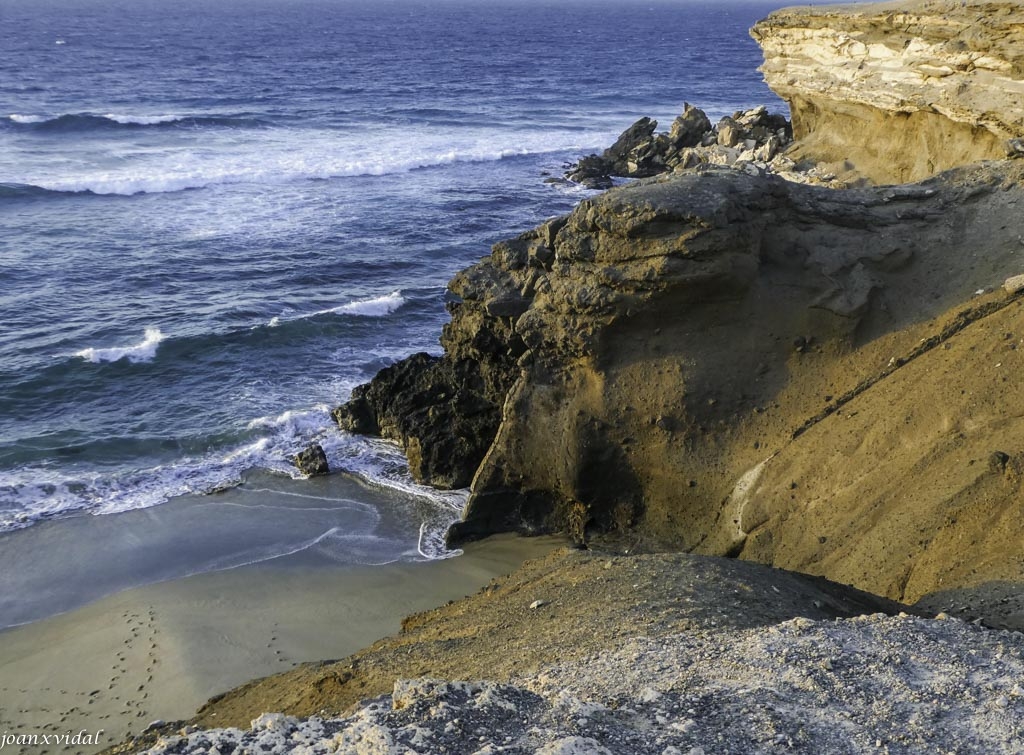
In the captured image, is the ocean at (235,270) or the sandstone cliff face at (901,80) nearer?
the ocean at (235,270)

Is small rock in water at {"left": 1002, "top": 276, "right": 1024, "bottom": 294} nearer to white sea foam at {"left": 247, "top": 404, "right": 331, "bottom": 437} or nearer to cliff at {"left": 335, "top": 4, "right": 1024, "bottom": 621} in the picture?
cliff at {"left": 335, "top": 4, "right": 1024, "bottom": 621}

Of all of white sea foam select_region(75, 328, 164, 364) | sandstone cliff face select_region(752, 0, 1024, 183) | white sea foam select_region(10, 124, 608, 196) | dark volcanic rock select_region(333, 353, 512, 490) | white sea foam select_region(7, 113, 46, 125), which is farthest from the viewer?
white sea foam select_region(7, 113, 46, 125)

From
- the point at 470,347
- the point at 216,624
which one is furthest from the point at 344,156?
the point at 216,624

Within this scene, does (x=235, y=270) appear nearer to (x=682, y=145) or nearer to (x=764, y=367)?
(x=764, y=367)

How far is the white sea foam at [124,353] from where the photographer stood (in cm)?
1978

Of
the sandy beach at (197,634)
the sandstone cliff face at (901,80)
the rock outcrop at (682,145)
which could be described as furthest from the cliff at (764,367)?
the rock outcrop at (682,145)

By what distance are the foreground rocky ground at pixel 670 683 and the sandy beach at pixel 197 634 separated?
2185 mm

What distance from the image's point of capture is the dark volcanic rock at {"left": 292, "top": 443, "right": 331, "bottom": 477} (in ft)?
51.3

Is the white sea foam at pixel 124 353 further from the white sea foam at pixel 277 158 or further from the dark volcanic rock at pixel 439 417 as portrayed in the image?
the white sea foam at pixel 277 158

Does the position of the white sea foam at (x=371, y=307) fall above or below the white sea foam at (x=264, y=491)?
above

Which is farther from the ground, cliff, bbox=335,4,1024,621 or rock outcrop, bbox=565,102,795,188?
rock outcrop, bbox=565,102,795,188

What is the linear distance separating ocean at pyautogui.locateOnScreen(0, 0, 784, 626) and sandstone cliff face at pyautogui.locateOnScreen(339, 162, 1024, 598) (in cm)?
290

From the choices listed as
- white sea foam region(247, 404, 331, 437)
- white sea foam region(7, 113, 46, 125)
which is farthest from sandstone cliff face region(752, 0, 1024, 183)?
white sea foam region(7, 113, 46, 125)

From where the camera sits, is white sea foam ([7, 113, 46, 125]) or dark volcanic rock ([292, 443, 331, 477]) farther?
white sea foam ([7, 113, 46, 125])
